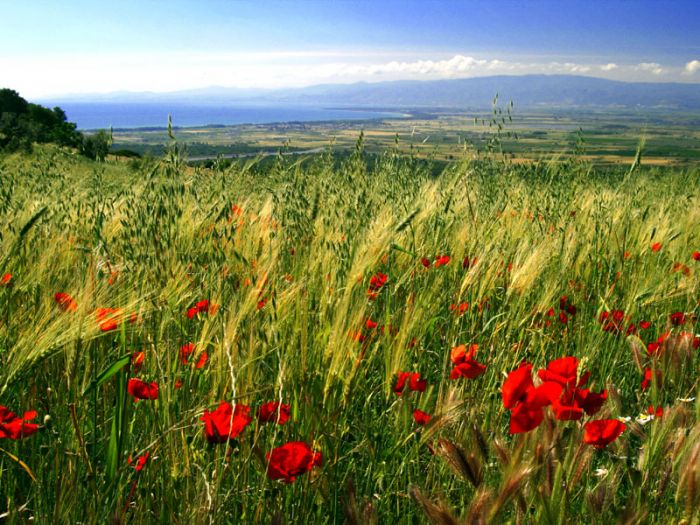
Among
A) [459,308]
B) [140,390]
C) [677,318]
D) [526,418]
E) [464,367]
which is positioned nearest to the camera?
[526,418]

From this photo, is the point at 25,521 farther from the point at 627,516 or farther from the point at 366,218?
the point at 366,218

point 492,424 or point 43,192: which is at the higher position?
point 43,192

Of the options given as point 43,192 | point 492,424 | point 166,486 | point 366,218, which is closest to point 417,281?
point 366,218

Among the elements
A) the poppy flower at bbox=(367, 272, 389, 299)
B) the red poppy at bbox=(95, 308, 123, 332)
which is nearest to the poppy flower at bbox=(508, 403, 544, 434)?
the red poppy at bbox=(95, 308, 123, 332)

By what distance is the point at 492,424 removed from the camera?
137 cm

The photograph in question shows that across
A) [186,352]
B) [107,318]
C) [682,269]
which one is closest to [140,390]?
[107,318]

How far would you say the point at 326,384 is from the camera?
1.15m

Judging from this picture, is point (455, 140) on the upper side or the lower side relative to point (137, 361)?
upper

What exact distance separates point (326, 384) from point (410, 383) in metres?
0.20

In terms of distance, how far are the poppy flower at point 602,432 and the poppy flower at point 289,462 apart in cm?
46

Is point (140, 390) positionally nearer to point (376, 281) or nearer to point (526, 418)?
point (526, 418)

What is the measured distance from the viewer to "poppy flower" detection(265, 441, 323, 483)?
91 cm

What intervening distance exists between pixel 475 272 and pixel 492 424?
544 mm

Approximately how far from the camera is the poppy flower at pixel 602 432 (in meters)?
0.88
